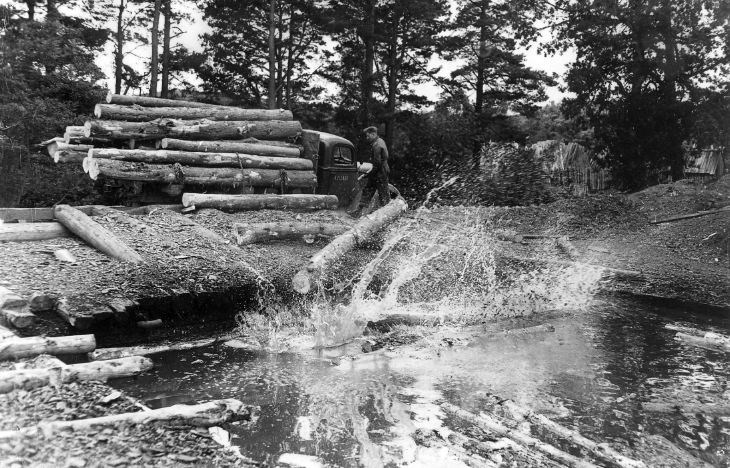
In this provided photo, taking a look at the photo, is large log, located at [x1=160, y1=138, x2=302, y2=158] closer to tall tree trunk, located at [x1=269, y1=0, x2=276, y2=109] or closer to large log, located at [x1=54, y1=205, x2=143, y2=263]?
large log, located at [x1=54, y1=205, x2=143, y2=263]

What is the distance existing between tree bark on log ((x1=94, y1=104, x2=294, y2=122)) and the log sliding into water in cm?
22

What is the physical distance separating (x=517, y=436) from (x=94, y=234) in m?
7.45

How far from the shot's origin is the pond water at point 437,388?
4.50 meters

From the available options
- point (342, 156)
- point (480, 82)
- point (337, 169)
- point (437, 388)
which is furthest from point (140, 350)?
point (480, 82)

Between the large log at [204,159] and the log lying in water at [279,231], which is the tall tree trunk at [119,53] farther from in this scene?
the log lying in water at [279,231]

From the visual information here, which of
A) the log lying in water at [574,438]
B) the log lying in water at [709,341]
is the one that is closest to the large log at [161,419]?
the log lying in water at [574,438]

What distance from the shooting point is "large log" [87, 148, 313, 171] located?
10.9 metres

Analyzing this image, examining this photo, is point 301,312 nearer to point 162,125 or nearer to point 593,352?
point 593,352

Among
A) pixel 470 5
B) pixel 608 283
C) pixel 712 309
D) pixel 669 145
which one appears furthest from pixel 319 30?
pixel 712 309

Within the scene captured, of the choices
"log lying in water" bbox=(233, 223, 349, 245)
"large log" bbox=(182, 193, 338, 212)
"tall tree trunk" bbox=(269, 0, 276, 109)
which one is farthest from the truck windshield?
"tall tree trunk" bbox=(269, 0, 276, 109)

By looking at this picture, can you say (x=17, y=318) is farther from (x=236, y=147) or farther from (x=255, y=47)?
(x=255, y=47)

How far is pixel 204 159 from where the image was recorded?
39.4 feet

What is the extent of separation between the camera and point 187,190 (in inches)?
470

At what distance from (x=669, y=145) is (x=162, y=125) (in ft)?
62.5
